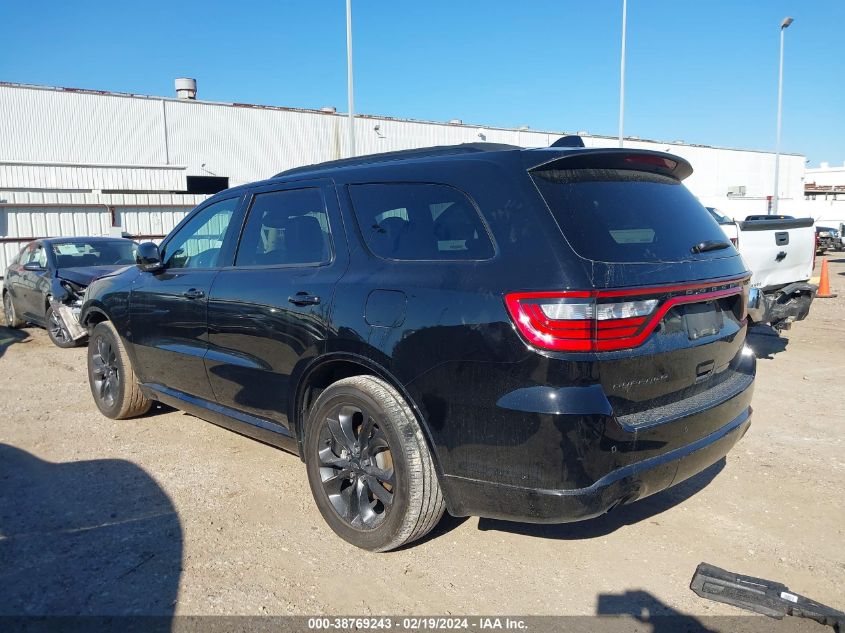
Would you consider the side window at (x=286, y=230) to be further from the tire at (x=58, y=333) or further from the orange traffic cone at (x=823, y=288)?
the orange traffic cone at (x=823, y=288)

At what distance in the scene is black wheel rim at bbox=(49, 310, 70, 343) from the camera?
902 cm

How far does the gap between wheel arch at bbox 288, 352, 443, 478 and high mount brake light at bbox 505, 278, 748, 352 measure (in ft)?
2.21

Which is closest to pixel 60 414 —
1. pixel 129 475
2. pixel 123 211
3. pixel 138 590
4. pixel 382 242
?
pixel 129 475

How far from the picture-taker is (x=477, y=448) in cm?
281

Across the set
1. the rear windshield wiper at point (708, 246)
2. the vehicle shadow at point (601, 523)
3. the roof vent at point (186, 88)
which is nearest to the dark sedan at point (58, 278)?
the vehicle shadow at point (601, 523)

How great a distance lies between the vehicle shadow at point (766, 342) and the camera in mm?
8070

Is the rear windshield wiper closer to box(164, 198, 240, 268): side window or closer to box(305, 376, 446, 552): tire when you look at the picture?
box(305, 376, 446, 552): tire

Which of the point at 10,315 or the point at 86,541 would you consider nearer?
the point at 86,541

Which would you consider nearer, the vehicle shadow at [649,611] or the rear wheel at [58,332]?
the vehicle shadow at [649,611]

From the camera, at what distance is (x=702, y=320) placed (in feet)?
9.92

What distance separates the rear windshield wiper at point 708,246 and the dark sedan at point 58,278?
787cm

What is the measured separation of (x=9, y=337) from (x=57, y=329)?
1721 mm

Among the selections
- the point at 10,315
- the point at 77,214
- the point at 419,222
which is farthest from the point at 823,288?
the point at 77,214

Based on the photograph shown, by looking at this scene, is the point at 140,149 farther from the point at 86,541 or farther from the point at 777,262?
the point at 86,541
